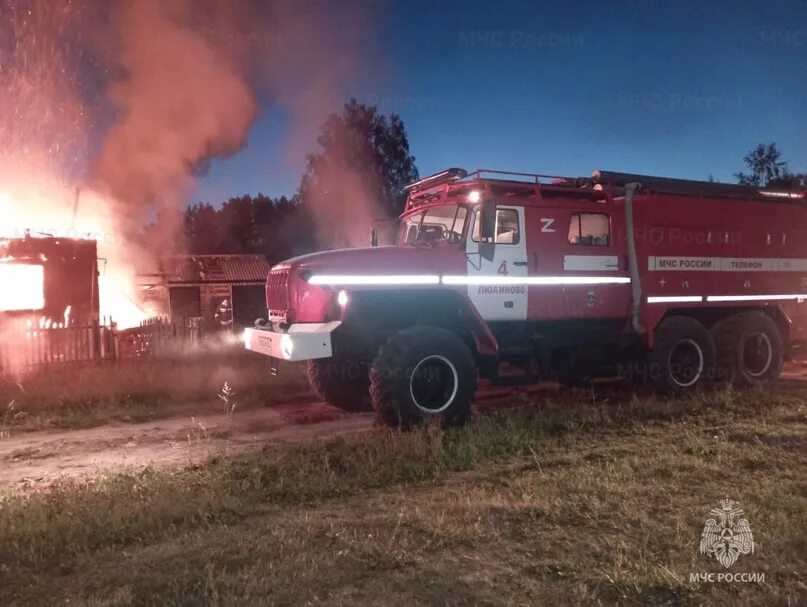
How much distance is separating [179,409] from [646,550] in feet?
25.3

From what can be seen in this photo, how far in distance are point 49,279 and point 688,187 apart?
14.6 meters

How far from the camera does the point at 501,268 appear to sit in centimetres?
844

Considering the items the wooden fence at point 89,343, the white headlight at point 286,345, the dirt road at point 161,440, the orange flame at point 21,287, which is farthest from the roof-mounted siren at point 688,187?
the orange flame at point 21,287

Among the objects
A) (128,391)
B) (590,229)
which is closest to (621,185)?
(590,229)

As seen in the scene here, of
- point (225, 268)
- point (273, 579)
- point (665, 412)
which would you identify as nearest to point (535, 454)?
point (665, 412)

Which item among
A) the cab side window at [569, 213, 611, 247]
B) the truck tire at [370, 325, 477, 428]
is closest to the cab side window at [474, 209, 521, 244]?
the cab side window at [569, 213, 611, 247]

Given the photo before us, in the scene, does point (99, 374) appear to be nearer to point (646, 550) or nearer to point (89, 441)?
point (89, 441)

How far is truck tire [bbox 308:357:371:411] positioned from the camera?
881 centimetres

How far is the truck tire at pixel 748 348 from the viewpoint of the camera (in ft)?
34.4

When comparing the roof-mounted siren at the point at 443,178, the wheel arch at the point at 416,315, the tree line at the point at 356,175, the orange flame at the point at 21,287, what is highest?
the tree line at the point at 356,175

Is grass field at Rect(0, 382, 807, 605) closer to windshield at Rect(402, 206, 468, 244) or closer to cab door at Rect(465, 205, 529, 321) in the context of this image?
cab door at Rect(465, 205, 529, 321)

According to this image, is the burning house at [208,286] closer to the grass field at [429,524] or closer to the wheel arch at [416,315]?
the wheel arch at [416,315]

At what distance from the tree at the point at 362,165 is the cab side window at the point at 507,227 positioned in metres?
26.8

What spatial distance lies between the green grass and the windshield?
362 centimetres
